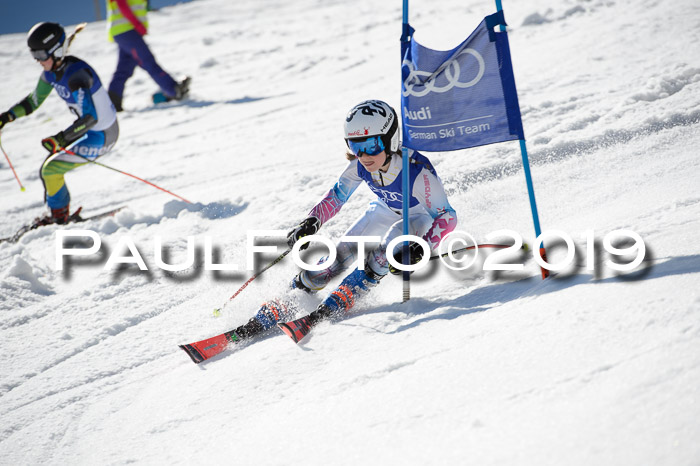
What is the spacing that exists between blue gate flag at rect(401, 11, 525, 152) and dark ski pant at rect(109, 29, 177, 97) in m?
8.25

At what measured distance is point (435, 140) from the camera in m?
3.45

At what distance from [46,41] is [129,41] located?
4444 mm

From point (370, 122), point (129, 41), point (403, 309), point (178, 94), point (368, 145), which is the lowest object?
point (403, 309)

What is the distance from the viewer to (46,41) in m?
6.31

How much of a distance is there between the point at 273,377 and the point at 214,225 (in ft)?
9.73

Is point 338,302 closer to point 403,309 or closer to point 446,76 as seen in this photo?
point 403,309

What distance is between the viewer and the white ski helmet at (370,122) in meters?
3.76

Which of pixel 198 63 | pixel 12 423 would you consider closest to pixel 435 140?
pixel 12 423

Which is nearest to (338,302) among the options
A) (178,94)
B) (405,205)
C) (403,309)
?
(403,309)

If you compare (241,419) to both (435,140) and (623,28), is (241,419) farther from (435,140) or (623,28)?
(623,28)

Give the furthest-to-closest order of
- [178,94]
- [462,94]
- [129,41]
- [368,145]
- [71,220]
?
[178,94] → [129,41] → [71,220] → [368,145] → [462,94]

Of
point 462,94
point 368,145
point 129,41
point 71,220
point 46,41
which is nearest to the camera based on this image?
point 462,94

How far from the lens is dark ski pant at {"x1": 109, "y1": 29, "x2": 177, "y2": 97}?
10.5 meters

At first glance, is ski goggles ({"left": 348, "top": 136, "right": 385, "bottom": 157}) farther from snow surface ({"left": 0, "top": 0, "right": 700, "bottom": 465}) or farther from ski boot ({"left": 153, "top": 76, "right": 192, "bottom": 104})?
ski boot ({"left": 153, "top": 76, "right": 192, "bottom": 104})
